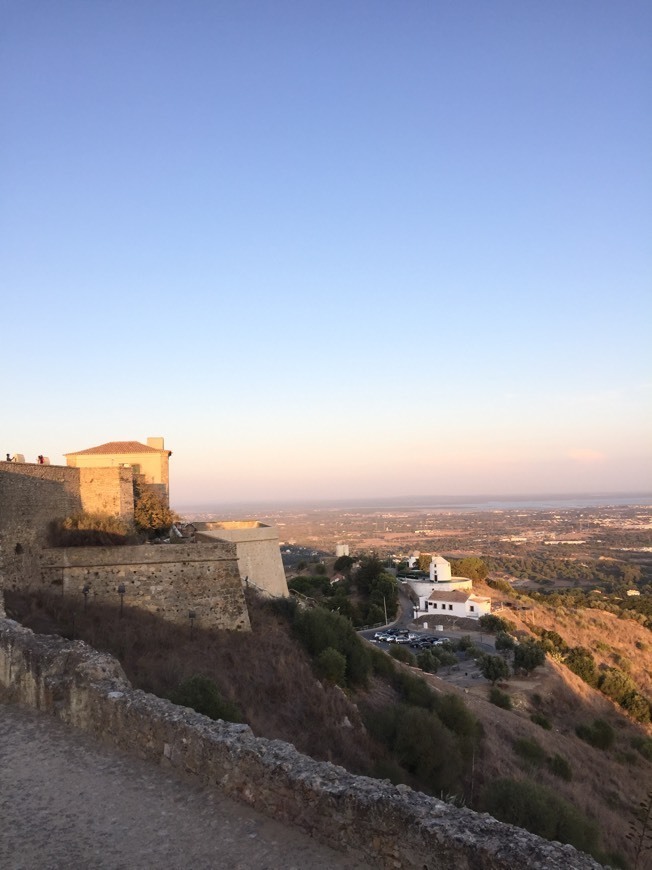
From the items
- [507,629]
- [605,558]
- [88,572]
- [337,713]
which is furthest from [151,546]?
[605,558]

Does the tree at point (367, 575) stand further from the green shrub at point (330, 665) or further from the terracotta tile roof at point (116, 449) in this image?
the green shrub at point (330, 665)

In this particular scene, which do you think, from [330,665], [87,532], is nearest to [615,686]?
[330,665]

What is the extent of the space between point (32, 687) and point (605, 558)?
11773cm

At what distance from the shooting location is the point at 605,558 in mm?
111062

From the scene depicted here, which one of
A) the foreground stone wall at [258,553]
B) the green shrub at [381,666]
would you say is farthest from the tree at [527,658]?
the foreground stone wall at [258,553]

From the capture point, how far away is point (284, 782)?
194 inches

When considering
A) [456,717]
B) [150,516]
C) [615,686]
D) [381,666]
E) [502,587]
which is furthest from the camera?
[502,587]

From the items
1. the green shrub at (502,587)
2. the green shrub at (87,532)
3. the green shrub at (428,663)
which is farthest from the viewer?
the green shrub at (502,587)

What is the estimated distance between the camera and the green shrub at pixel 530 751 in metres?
19.0

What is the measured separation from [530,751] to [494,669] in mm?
11497

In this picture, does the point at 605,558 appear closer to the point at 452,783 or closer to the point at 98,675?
the point at 452,783

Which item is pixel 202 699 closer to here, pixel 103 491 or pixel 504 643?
pixel 103 491

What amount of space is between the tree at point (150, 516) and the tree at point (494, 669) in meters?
17.9

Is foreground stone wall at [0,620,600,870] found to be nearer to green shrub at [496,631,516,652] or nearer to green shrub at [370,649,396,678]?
green shrub at [370,649,396,678]
